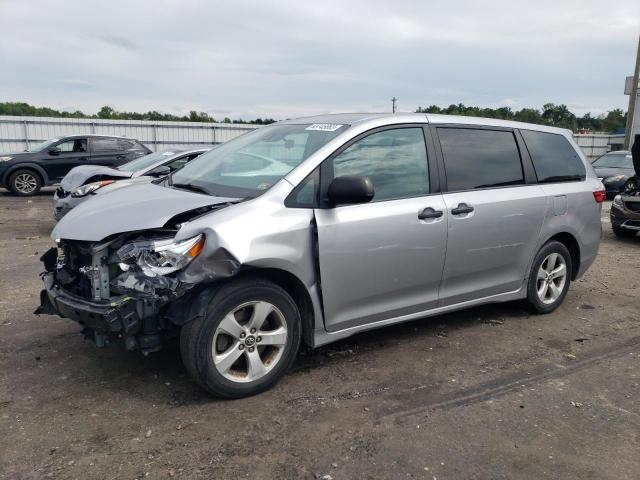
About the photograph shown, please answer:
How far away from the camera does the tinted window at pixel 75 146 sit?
47.7ft

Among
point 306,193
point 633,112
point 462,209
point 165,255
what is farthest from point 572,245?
point 633,112

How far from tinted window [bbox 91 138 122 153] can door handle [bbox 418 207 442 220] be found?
1272 cm

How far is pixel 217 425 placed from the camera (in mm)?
3180

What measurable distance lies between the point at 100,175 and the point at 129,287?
243 inches

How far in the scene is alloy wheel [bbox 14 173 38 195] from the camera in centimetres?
1423

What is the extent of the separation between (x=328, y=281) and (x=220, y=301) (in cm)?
75

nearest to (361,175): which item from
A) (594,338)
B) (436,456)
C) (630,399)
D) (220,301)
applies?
(220,301)

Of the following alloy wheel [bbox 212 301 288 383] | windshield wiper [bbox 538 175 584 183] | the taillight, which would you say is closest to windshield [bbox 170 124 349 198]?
alloy wheel [bbox 212 301 288 383]

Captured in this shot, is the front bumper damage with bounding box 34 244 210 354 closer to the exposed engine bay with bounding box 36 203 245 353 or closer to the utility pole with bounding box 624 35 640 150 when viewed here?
the exposed engine bay with bounding box 36 203 245 353

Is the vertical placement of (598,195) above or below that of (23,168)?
above

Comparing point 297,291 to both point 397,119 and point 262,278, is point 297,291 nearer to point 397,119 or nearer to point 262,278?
point 262,278

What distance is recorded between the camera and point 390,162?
4.07 meters

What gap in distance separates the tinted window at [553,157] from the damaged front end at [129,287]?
3.29 metres

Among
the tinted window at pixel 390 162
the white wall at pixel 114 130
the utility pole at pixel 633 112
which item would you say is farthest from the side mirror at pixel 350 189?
the utility pole at pixel 633 112
